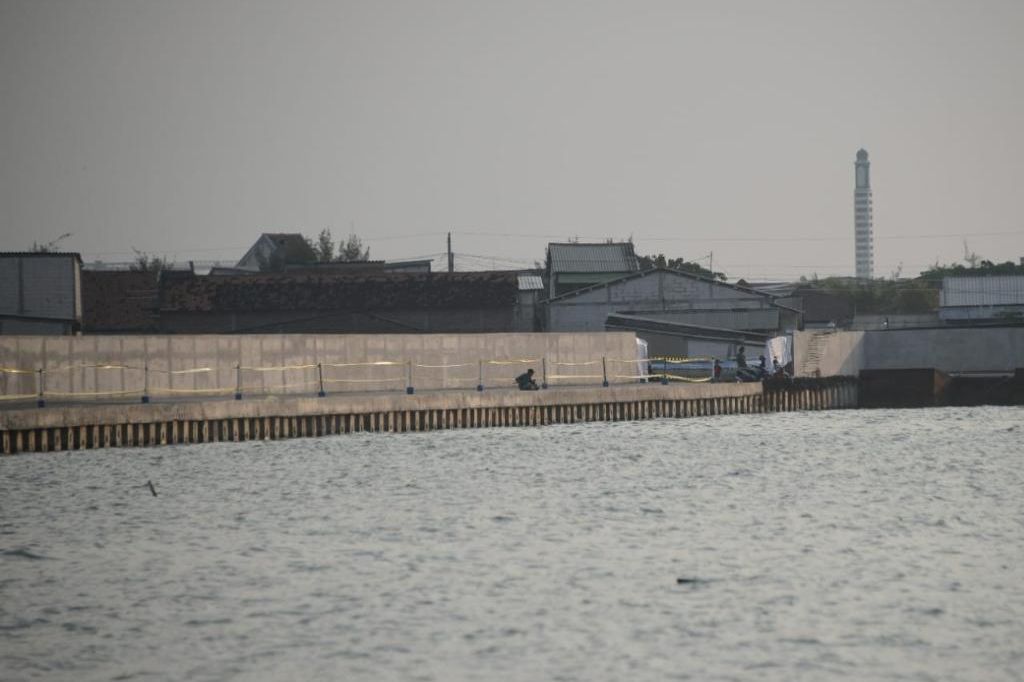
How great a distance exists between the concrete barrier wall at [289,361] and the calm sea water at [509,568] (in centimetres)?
533

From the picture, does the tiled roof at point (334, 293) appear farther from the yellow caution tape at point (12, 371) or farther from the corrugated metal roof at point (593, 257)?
the yellow caution tape at point (12, 371)

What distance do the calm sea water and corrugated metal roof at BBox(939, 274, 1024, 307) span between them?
63279 millimetres

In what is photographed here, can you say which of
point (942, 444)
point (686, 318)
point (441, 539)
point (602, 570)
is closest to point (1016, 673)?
point (602, 570)

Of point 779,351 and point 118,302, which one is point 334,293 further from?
point 779,351

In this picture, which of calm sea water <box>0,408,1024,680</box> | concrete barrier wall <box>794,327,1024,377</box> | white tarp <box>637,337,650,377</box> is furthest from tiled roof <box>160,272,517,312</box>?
calm sea water <box>0,408,1024,680</box>

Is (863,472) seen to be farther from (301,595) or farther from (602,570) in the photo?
(301,595)

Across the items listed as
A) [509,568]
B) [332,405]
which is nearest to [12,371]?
[332,405]

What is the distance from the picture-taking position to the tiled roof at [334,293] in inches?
2825

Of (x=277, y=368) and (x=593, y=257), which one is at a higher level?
(x=593, y=257)

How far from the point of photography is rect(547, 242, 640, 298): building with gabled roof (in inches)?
3314

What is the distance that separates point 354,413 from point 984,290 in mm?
67208

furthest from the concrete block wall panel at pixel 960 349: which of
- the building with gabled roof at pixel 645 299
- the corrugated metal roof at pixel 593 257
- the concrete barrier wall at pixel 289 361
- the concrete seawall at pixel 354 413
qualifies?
the corrugated metal roof at pixel 593 257

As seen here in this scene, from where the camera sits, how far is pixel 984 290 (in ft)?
302

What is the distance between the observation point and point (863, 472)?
29.7 metres
